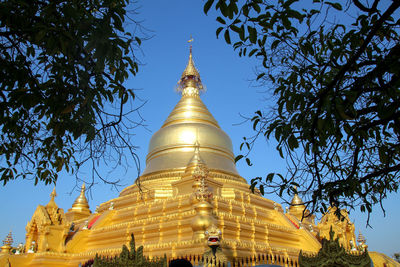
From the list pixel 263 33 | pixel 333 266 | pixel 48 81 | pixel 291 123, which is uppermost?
pixel 263 33

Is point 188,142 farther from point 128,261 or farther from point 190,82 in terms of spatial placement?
point 128,261

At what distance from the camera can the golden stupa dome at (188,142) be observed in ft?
68.5

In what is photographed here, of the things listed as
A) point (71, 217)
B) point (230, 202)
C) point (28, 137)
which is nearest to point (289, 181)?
point (28, 137)

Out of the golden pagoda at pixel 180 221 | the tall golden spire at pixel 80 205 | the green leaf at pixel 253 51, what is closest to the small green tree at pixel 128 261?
the golden pagoda at pixel 180 221

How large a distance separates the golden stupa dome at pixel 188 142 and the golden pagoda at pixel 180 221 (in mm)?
76

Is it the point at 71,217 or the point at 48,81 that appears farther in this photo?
the point at 71,217

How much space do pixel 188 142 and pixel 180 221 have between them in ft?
28.1

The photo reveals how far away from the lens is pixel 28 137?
525 cm

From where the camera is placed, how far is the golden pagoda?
495 inches

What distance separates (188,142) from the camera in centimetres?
2158

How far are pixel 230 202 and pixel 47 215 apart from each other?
30.0ft

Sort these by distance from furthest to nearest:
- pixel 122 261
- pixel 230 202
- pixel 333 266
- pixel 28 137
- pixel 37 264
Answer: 1. pixel 230 202
2. pixel 37 264
3. pixel 333 266
4. pixel 122 261
5. pixel 28 137

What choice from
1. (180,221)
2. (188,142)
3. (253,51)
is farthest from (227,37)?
(188,142)

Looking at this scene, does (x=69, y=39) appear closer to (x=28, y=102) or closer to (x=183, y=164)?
(x=28, y=102)
